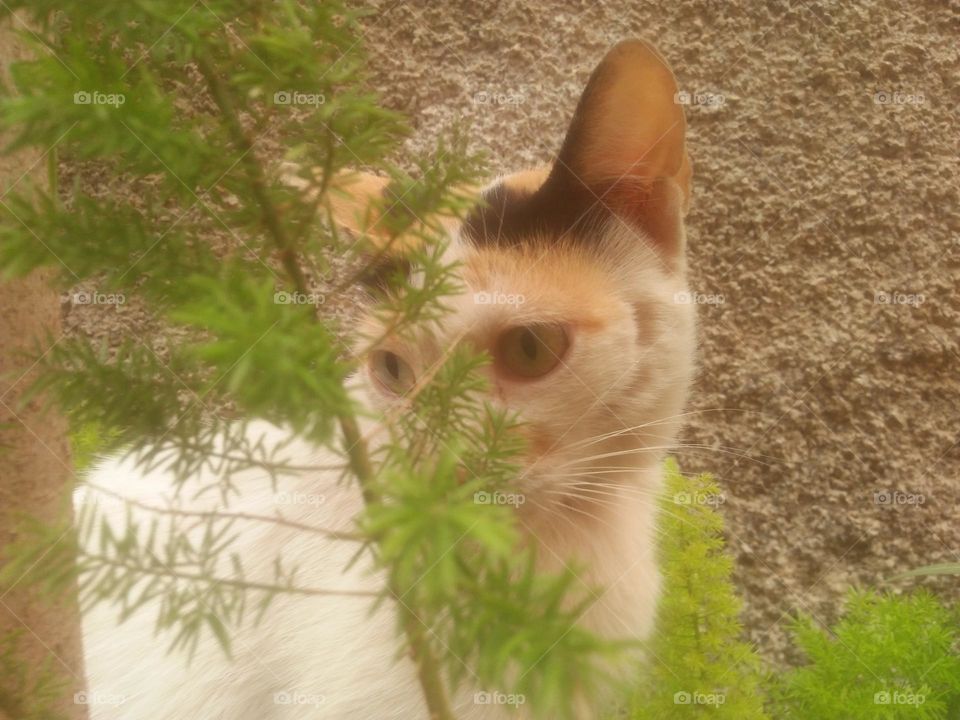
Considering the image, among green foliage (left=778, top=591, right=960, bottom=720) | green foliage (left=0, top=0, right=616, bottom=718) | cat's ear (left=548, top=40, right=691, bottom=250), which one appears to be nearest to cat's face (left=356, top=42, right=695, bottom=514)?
cat's ear (left=548, top=40, right=691, bottom=250)

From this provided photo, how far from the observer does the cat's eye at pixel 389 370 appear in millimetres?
584

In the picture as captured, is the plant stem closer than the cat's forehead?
Yes

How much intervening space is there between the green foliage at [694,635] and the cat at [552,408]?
1.1 inches

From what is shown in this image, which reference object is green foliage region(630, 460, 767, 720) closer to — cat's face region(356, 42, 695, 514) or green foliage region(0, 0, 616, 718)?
cat's face region(356, 42, 695, 514)

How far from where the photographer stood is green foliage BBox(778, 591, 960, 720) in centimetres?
75

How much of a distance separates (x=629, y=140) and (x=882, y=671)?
0.63m

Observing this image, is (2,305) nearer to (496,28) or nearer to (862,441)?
(496,28)

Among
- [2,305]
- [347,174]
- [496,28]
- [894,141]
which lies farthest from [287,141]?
[894,141]

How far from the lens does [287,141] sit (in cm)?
35

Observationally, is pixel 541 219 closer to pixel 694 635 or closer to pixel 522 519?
pixel 522 519

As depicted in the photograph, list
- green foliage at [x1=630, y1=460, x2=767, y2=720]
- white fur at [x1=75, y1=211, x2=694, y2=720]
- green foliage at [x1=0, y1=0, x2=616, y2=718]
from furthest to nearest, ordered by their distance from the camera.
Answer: green foliage at [x1=630, y1=460, x2=767, y2=720] < white fur at [x1=75, y1=211, x2=694, y2=720] < green foliage at [x1=0, y1=0, x2=616, y2=718]

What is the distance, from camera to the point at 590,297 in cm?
69

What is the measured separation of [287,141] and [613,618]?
0.51 metres

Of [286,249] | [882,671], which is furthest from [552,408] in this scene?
[882,671]
